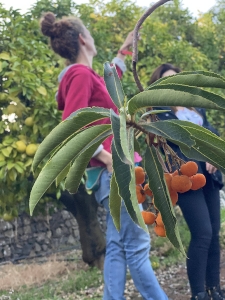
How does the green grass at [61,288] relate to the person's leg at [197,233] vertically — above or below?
below

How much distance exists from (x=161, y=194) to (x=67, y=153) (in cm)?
17

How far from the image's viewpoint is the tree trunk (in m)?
4.30

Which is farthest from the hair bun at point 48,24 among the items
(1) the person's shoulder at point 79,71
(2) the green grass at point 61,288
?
(2) the green grass at point 61,288

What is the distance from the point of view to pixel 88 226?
4.42m

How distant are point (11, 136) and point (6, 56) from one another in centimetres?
58

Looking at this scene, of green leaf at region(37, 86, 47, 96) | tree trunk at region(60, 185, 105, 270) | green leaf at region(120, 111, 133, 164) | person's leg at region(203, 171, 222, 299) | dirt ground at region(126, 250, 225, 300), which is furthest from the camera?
tree trunk at region(60, 185, 105, 270)

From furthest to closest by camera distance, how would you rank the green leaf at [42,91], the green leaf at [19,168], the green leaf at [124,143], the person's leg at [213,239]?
the green leaf at [42,91] → the green leaf at [19,168] → the person's leg at [213,239] → the green leaf at [124,143]

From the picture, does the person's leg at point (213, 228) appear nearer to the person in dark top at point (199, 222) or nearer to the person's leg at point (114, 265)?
the person in dark top at point (199, 222)

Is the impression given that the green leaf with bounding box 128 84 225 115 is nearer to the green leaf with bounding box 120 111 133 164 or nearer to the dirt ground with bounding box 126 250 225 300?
the green leaf with bounding box 120 111 133 164

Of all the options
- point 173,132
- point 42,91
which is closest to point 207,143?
point 173,132

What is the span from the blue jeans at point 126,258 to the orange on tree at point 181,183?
1388 mm

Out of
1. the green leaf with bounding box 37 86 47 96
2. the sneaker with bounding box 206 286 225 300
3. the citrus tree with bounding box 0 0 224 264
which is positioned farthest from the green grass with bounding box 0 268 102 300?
the green leaf with bounding box 37 86 47 96

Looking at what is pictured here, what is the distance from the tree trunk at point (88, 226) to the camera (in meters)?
4.30

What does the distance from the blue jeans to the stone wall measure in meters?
3.65
